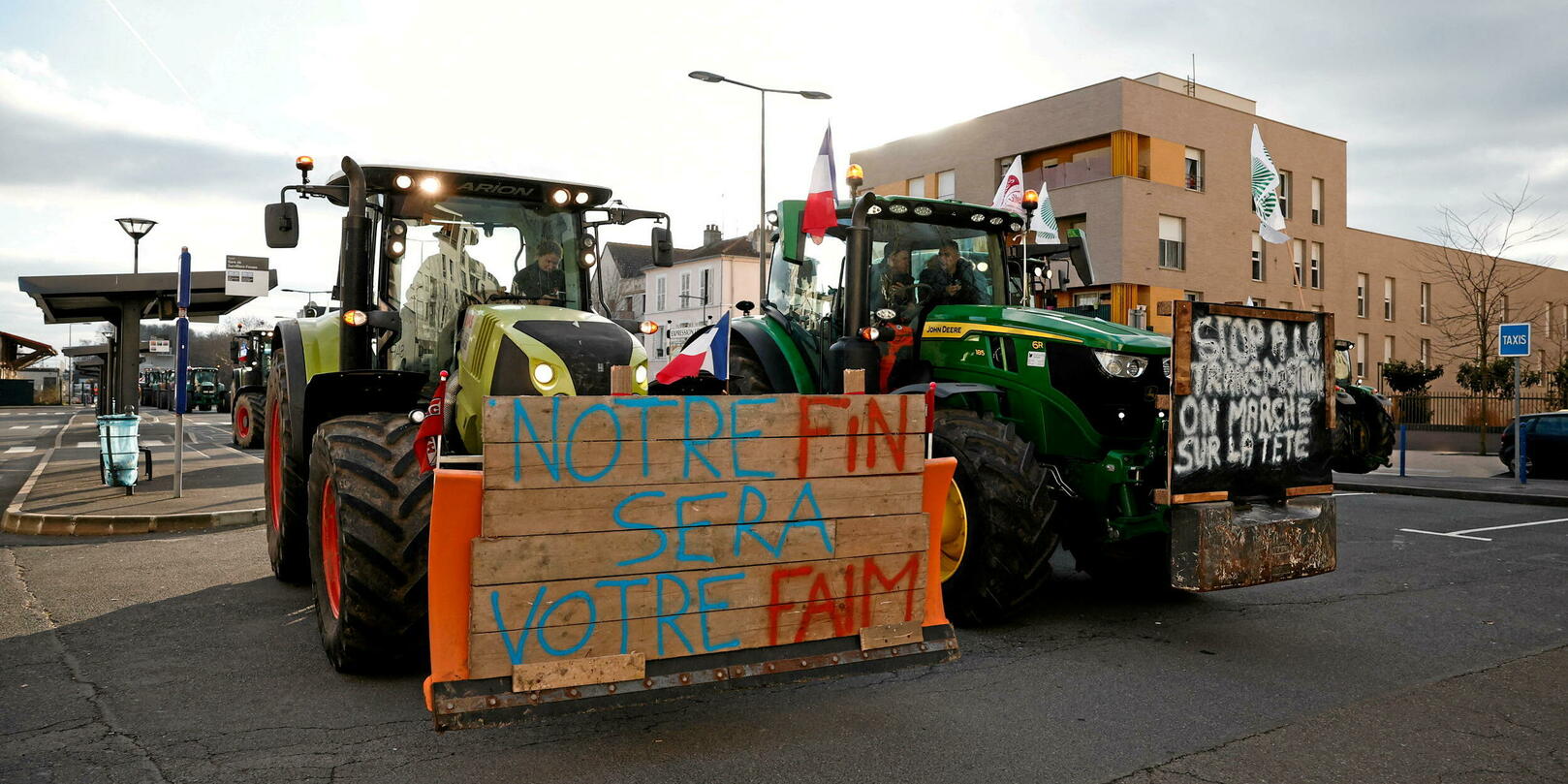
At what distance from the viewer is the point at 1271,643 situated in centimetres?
627

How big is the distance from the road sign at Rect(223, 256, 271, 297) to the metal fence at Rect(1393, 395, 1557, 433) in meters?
30.4

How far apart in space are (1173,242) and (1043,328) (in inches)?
1149

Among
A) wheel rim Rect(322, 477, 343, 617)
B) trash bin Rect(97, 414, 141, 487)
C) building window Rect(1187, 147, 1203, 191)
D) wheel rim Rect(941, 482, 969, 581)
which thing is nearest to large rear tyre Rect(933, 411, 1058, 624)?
wheel rim Rect(941, 482, 969, 581)

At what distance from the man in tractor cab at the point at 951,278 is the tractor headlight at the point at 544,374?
339 centimetres

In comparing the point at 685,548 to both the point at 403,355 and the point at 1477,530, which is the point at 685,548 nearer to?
the point at 403,355

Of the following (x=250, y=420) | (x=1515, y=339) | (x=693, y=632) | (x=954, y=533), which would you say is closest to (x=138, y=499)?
(x=250, y=420)

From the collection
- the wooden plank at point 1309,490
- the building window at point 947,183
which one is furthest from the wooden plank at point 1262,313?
the building window at point 947,183

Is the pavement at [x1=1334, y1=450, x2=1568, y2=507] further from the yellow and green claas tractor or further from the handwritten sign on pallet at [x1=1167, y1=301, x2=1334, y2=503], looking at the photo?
the yellow and green claas tractor

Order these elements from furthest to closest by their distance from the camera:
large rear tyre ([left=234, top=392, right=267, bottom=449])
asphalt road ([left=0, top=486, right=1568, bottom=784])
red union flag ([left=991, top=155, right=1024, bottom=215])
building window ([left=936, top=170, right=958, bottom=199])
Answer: building window ([left=936, top=170, right=958, bottom=199])
large rear tyre ([left=234, top=392, right=267, bottom=449])
red union flag ([left=991, top=155, right=1024, bottom=215])
asphalt road ([left=0, top=486, right=1568, bottom=784])

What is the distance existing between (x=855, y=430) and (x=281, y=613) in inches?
169

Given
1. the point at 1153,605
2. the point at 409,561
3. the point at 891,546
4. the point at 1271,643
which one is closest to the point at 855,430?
the point at 891,546

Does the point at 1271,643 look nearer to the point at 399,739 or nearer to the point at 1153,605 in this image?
the point at 1153,605

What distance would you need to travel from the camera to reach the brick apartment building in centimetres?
3231

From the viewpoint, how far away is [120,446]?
12.6 metres
